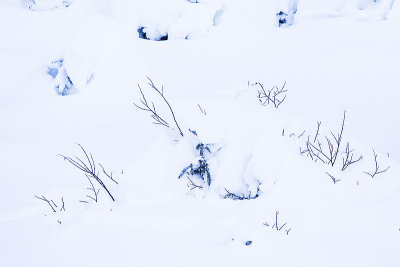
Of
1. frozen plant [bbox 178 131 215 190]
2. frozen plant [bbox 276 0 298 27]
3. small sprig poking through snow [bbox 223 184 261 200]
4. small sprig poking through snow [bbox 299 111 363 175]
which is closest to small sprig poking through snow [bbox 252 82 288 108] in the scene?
small sprig poking through snow [bbox 299 111 363 175]

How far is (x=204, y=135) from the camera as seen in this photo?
2.12 m

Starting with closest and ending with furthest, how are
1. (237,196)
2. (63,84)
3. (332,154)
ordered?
(237,196) < (332,154) < (63,84)

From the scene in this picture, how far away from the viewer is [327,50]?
12.2 ft

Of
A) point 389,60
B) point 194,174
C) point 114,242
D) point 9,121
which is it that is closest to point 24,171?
point 9,121

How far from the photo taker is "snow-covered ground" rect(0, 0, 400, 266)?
164 centimetres

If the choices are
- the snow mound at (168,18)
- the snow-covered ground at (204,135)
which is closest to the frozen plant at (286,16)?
the snow-covered ground at (204,135)

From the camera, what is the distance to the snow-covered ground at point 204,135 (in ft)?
5.39

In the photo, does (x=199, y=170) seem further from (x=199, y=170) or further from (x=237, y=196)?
(x=237, y=196)

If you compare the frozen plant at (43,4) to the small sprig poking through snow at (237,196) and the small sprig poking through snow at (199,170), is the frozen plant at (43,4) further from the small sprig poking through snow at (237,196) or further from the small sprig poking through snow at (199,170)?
the small sprig poking through snow at (237,196)

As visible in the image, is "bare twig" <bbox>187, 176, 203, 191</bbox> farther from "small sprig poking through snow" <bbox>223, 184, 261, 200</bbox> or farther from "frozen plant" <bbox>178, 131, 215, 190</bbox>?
"small sprig poking through snow" <bbox>223, 184, 261, 200</bbox>

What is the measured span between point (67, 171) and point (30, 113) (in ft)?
4.12

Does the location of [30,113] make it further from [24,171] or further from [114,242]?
[114,242]

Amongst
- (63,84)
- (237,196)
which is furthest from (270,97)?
(63,84)

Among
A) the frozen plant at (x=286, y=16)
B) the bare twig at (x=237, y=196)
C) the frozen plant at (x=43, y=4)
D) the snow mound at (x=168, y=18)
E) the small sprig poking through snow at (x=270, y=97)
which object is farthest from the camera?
the frozen plant at (x=43, y=4)
